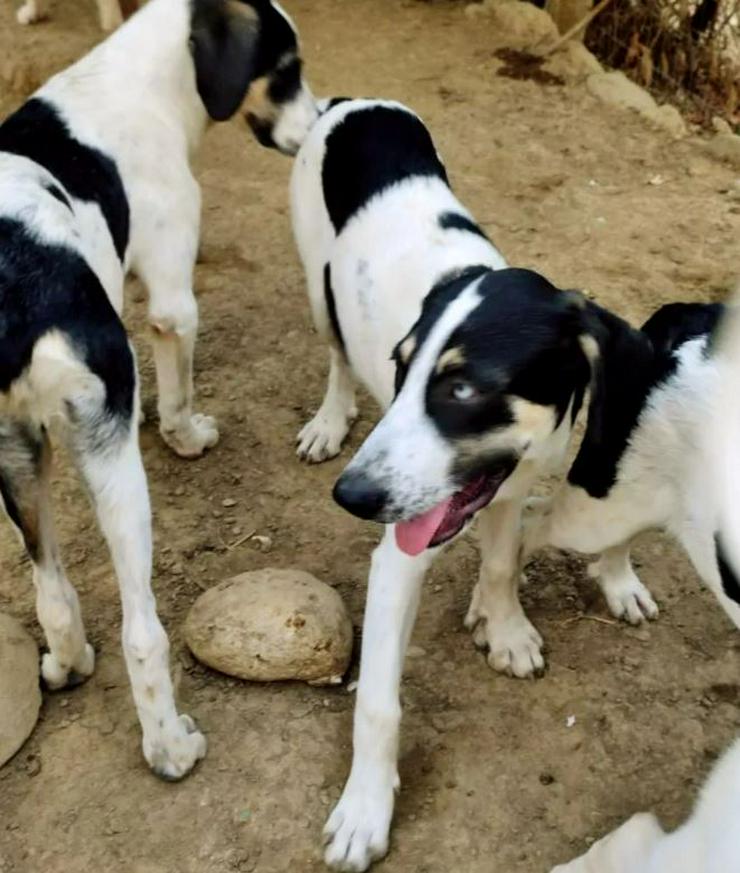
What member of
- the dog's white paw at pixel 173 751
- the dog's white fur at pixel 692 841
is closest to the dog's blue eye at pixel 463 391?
the dog's white fur at pixel 692 841

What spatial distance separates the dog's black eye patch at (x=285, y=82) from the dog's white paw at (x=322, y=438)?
1.13 m

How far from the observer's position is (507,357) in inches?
113

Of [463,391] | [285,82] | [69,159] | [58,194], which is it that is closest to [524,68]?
[285,82]

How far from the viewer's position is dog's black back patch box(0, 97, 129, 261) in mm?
3674

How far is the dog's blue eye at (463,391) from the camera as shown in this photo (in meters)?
2.86

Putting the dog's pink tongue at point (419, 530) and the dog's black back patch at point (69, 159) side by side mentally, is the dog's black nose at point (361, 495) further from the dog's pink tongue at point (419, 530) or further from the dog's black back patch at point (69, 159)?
the dog's black back patch at point (69, 159)

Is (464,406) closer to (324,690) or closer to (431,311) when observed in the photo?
(431,311)

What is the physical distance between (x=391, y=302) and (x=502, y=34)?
4406 millimetres

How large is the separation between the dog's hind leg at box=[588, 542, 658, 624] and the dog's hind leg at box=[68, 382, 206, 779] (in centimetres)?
144

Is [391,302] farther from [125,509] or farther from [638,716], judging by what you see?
[638,716]

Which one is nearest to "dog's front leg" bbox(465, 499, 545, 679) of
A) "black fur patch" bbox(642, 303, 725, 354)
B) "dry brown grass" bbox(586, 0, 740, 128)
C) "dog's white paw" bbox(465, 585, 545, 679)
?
"dog's white paw" bbox(465, 585, 545, 679)

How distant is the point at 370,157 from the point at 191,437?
1.22 meters

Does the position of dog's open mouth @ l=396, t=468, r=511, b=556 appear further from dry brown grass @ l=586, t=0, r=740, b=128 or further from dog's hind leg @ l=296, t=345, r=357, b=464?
dry brown grass @ l=586, t=0, r=740, b=128

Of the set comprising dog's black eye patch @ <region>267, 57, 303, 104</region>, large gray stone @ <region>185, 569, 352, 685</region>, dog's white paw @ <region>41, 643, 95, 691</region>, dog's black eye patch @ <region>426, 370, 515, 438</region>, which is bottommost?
dog's white paw @ <region>41, 643, 95, 691</region>
